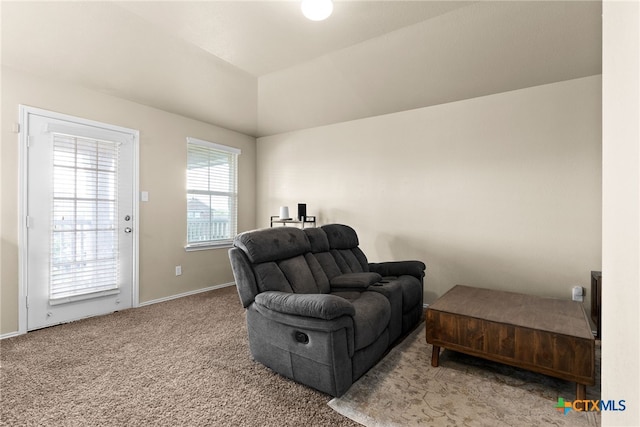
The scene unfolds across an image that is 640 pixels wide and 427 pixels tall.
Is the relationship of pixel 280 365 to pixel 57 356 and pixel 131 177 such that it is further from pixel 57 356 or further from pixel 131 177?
pixel 131 177

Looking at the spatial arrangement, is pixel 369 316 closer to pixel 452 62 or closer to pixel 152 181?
pixel 452 62

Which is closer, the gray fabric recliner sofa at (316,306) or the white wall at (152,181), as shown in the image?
the gray fabric recliner sofa at (316,306)

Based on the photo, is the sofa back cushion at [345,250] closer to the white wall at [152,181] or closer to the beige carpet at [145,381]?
the beige carpet at [145,381]

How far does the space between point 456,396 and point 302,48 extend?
292cm

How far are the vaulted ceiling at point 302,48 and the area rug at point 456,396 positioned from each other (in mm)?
2569

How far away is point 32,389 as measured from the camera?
1.91 metres

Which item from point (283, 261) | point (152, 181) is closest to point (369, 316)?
point (283, 261)

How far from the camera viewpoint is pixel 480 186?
335 centimetres

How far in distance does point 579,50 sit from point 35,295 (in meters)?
5.33

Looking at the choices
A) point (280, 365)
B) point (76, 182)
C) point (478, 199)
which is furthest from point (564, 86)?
point (76, 182)
